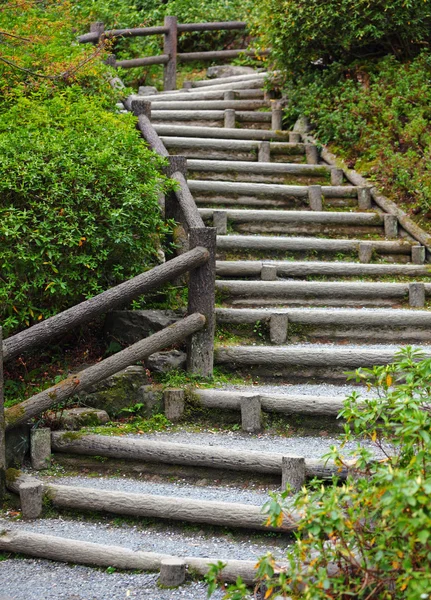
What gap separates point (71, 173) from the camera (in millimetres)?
6781

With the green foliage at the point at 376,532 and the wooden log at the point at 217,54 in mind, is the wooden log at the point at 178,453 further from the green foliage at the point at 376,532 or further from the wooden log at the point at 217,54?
the wooden log at the point at 217,54

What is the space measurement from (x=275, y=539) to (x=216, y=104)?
780 cm

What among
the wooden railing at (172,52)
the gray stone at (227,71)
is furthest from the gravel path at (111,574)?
the gray stone at (227,71)

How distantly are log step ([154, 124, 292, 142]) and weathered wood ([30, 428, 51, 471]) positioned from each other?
5.37m

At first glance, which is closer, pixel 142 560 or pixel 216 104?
pixel 142 560

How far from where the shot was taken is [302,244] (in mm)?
8625

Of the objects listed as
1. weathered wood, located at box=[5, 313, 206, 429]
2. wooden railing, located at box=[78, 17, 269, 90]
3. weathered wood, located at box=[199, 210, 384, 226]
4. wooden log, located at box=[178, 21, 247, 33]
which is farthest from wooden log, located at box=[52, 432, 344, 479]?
wooden log, located at box=[178, 21, 247, 33]

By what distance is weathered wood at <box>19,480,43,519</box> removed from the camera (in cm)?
551

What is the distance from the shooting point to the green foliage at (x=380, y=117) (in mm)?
9359

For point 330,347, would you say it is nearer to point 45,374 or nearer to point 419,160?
point 45,374

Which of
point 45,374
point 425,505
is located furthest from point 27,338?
point 425,505

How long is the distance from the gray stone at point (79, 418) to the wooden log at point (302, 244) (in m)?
2.57

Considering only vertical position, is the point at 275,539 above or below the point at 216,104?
below

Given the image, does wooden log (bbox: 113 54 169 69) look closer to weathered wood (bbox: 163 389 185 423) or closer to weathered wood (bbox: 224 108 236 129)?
weathered wood (bbox: 224 108 236 129)
